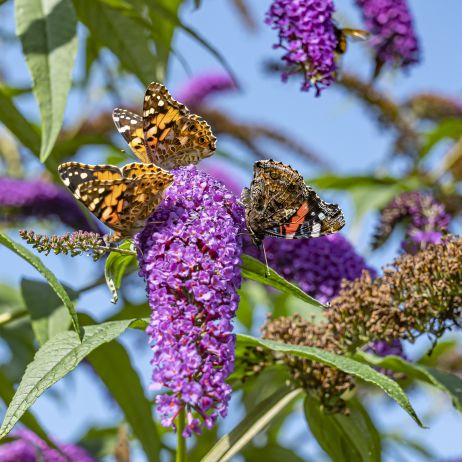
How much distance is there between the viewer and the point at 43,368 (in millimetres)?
1607

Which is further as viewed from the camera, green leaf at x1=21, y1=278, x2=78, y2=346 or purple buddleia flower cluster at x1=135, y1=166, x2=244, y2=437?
green leaf at x1=21, y1=278, x2=78, y2=346

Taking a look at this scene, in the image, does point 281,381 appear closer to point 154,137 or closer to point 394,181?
point 154,137

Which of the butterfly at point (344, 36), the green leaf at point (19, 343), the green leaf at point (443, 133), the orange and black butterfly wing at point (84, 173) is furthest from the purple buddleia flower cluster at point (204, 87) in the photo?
the orange and black butterfly wing at point (84, 173)

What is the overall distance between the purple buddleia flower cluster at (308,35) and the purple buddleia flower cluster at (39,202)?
1.67 metres

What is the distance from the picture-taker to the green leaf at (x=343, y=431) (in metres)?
2.16

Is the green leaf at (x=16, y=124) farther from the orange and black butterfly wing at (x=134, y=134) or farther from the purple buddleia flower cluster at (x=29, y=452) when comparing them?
the purple buddleia flower cluster at (x=29, y=452)

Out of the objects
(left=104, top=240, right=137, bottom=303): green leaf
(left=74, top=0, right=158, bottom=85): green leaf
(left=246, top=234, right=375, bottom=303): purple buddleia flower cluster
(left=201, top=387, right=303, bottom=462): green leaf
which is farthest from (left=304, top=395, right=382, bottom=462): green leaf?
(left=74, top=0, right=158, bottom=85): green leaf

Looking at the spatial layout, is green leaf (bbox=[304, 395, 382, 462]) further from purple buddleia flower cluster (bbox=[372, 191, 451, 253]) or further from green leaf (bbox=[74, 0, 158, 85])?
green leaf (bbox=[74, 0, 158, 85])

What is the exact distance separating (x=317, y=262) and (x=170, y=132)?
0.47m

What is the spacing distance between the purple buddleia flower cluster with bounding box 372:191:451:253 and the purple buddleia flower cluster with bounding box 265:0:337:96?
64 centimetres

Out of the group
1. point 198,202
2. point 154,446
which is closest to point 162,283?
point 198,202

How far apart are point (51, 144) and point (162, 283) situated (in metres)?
0.58

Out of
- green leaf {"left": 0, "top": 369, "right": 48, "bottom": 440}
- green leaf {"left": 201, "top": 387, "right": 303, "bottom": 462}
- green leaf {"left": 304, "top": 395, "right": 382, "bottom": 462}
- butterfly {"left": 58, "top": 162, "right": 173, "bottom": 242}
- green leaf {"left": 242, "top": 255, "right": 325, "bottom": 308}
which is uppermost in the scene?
butterfly {"left": 58, "top": 162, "right": 173, "bottom": 242}

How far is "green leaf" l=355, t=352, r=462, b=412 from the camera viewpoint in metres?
2.08
